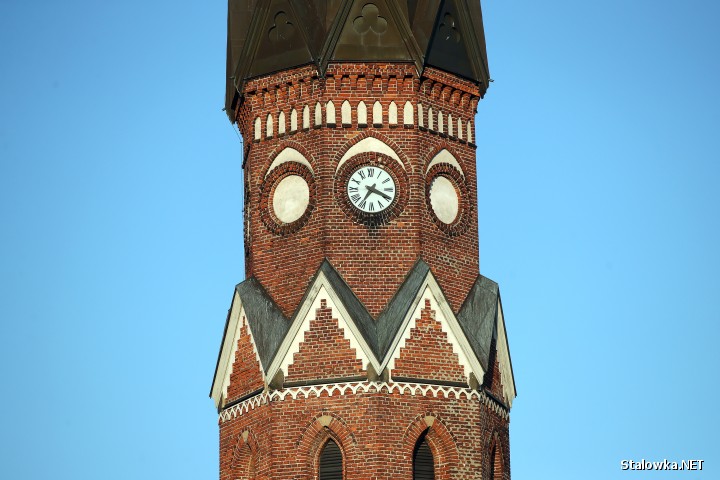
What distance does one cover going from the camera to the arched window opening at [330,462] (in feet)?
166

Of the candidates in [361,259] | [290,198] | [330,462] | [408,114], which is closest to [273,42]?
[408,114]

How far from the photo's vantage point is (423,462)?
51094mm

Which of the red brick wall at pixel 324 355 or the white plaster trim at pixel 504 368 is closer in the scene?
the red brick wall at pixel 324 355

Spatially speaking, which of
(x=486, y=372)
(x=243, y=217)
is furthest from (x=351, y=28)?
(x=486, y=372)

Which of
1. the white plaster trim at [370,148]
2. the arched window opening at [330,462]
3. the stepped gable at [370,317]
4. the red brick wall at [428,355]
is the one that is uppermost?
the white plaster trim at [370,148]

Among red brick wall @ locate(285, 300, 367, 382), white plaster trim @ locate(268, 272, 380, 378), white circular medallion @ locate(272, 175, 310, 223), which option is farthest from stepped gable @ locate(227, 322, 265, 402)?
white circular medallion @ locate(272, 175, 310, 223)

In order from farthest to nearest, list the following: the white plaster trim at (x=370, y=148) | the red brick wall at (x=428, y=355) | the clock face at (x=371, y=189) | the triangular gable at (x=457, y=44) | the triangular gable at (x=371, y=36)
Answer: the triangular gable at (x=457, y=44) → the triangular gable at (x=371, y=36) → the white plaster trim at (x=370, y=148) → the clock face at (x=371, y=189) → the red brick wall at (x=428, y=355)

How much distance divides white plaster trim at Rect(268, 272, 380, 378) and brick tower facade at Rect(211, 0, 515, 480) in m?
0.05

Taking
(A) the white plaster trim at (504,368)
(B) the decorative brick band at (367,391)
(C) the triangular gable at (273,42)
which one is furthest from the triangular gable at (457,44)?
(B) the decorative brick band at (367,391)

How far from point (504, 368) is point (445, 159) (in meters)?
5.56

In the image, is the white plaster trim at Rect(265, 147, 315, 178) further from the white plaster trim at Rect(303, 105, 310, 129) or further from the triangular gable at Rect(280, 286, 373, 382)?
the triangular gable at Rect(280, 286, 373, 382)

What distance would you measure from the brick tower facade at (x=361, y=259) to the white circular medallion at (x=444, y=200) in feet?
0.14

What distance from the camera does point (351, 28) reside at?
53656 mm

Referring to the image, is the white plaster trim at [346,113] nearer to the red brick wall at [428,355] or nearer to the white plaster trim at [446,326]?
the white plaster trim at [446,326]
